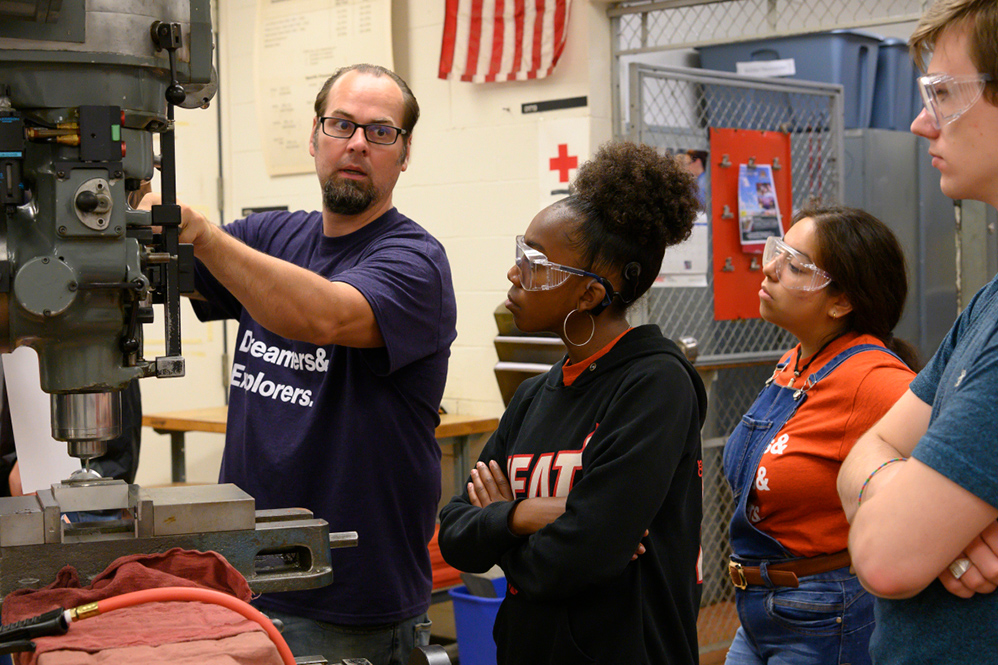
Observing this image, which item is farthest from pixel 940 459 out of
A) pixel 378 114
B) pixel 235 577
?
pixel 378 114

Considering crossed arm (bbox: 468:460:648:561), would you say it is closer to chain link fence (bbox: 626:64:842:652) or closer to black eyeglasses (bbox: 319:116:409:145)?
black eyeglasses (bbox: 319:116:409:145)

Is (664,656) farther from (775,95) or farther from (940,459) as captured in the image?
(775,95)

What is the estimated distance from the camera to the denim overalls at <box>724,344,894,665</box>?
1939 millimetres

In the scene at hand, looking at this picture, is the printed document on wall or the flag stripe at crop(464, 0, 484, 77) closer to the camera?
the flag stripe at crop(464, 0, 484, 77)

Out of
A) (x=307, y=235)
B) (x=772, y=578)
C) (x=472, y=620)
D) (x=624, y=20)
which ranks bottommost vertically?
(x=472, y=620)

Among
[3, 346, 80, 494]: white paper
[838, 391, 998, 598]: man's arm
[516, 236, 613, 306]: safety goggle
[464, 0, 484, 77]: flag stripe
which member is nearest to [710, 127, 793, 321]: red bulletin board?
[464, 0, 484, 77]: flag stripe

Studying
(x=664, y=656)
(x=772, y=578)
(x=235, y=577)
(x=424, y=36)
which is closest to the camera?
(x=235, y=577)

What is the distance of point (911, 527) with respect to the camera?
1066 millimetres

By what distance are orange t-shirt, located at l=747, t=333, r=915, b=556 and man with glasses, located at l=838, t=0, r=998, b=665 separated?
2.56ft

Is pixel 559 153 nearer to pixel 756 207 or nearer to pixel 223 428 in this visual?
pixel 756 207

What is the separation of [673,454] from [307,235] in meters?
0.99

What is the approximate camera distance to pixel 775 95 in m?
4.00

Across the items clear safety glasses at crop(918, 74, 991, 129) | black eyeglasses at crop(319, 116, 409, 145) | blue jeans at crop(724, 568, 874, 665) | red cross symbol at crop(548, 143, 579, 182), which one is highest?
red cross symbol at crop(548, 143, 579, 182)

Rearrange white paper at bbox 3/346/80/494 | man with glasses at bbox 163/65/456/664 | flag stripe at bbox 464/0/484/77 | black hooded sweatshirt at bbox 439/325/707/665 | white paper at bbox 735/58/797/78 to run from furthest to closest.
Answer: white paper at bbox 735/58/797/78
flag stripe at bbox 464/0/484/77
white paper at bbox 3/346/80/494
man with glasses at bbox 163/65/456/664
black hooded sweatshirt at bbox 439/325/707/665
